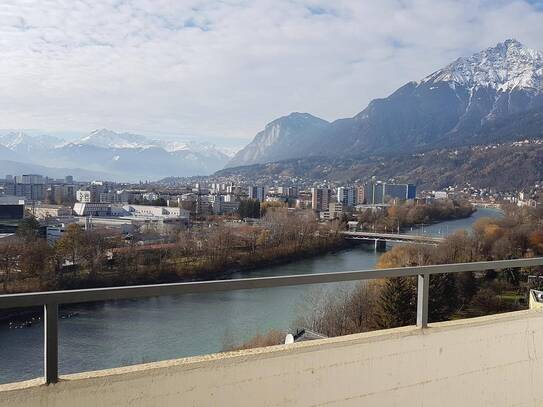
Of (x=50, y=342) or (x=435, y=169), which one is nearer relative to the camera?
(x=50, y=342)

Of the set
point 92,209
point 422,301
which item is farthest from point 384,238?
point 422,301

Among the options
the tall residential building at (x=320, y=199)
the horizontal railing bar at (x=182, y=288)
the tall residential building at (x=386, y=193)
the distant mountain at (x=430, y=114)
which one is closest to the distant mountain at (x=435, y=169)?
the tall residential building at (x=386, y=193)

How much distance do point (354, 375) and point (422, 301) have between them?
48 cm

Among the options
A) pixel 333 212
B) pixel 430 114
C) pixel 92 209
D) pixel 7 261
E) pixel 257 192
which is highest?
pixel 430 114

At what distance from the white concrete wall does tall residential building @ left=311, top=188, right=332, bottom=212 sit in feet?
156

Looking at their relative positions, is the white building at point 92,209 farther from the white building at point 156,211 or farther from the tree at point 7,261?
the tree at point 7,261

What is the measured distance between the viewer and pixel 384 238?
115 feet

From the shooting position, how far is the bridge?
31.6m

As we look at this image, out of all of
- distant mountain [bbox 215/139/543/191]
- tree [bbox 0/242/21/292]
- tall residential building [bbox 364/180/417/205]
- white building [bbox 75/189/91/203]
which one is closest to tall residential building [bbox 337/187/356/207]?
tall residential building [bbox 364/180/417/205]

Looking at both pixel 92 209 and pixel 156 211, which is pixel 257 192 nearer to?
pixel 156 211

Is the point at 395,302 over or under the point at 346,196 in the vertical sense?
under

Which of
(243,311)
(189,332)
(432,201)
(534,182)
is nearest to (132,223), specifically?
(243,311)

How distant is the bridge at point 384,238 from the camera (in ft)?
104

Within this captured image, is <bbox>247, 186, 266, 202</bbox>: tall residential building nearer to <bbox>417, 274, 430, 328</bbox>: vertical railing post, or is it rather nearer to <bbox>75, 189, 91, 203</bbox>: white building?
<bbox>75, 189, 91, 203</bbox>: white building
